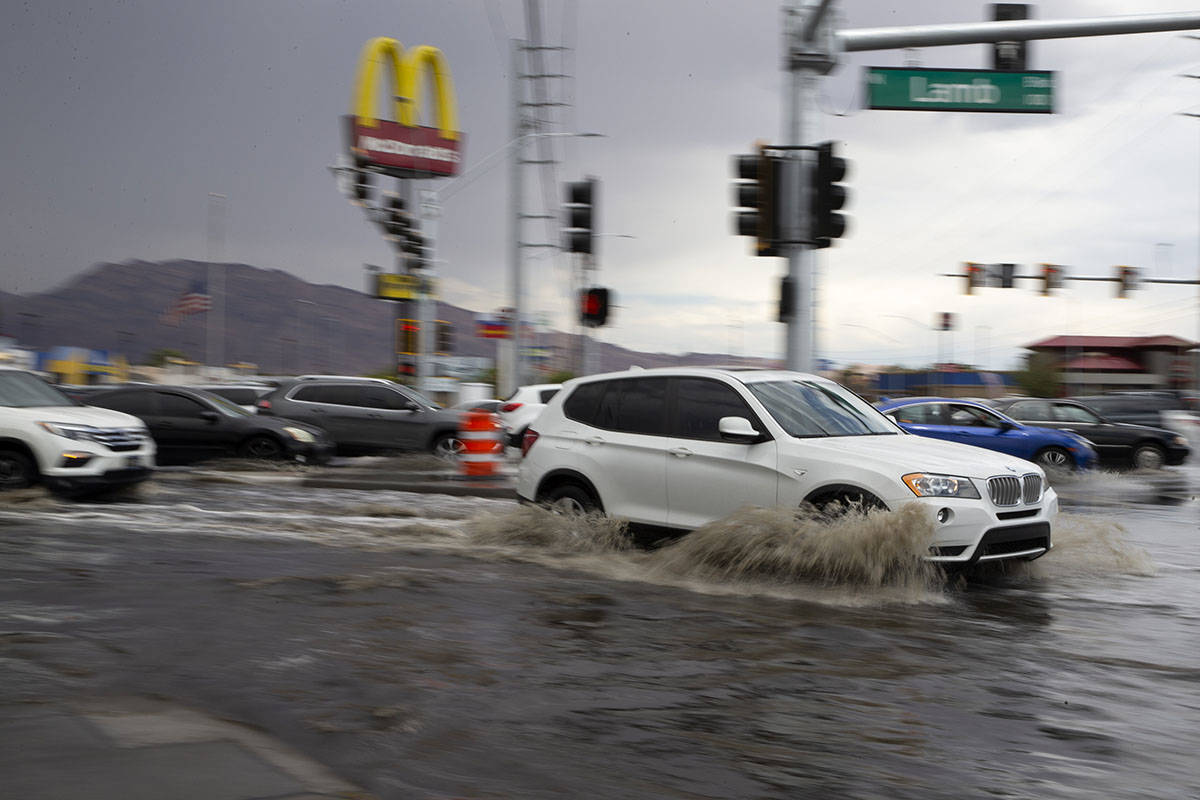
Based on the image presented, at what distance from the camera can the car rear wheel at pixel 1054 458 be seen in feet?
59.0

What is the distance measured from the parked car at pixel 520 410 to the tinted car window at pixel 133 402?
665cm

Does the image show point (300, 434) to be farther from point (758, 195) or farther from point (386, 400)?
point (758, 195)

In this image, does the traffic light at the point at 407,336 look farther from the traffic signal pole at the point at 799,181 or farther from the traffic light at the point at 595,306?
the traffic signal pole at the point at 799,181

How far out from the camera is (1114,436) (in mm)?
20641

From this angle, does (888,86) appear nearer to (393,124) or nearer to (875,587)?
(875,587)

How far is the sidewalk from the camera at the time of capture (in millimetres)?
3480

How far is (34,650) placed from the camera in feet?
18.0

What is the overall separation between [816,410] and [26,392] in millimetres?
9233

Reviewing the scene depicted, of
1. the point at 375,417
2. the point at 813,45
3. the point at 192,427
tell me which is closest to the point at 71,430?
the point at 192,427

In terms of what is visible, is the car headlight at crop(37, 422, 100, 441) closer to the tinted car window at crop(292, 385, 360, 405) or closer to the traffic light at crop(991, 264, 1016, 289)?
the tinted car window at crop(292, 385, 360, 405)

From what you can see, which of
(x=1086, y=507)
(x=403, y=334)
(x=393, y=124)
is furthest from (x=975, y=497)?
(x=393, y=124)

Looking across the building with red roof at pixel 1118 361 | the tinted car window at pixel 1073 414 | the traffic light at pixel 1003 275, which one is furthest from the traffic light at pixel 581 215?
the building with red roof at pixel 1118 361

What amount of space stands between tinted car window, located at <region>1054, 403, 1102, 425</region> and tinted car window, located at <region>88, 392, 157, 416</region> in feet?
52.8

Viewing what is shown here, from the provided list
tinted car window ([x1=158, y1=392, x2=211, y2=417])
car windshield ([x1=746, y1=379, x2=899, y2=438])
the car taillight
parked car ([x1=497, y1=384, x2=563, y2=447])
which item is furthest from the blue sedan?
tinted car window ([x1=158, y1=392, x2=211, y2=417])
